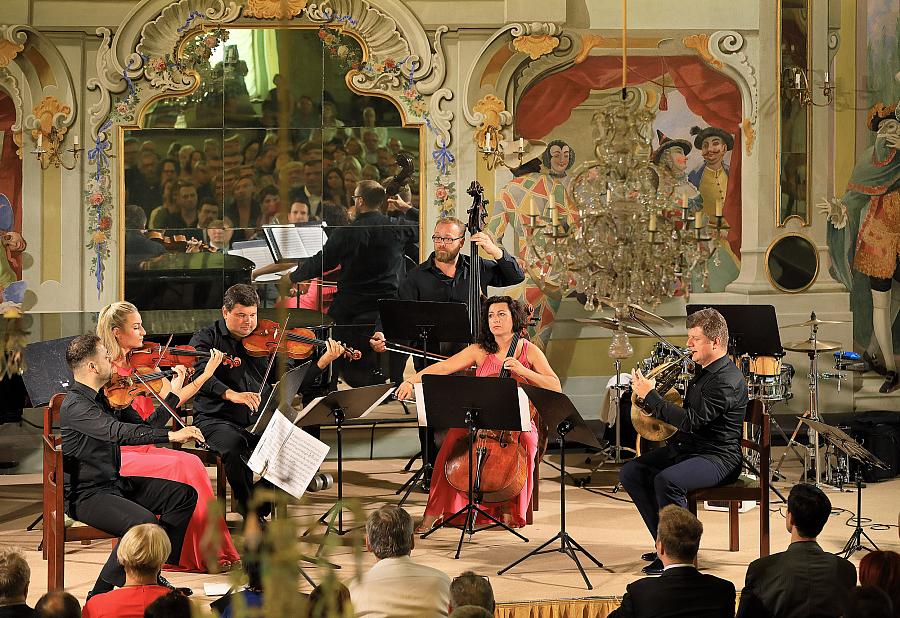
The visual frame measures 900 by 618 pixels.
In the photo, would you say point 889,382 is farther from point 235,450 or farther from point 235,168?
point 235,450

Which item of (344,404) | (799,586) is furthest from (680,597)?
(344,404)

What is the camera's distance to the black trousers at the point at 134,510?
488cm

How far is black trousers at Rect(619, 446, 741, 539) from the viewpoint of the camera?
18.4 ft

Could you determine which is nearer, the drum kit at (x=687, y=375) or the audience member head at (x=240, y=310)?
the audience member head at (x=240, y=310)

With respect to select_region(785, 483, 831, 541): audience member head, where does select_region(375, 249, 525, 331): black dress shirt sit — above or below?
above

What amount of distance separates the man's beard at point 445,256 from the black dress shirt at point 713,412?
2.15m

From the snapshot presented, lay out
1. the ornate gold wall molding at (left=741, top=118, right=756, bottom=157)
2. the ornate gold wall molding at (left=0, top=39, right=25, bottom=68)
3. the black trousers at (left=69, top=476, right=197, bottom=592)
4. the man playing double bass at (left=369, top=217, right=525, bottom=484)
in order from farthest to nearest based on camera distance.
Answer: the ornate gold wall molding at (left=741, top=118, right=756, bottom=157) → the ornate gold wall molding at (left=0, top=39, right=25, bottom=68) → the man playing double bass at (left=369, top=217, right=525, bottom=484) → the black trousers at (left=69, top=476, right=197, bottom=592)

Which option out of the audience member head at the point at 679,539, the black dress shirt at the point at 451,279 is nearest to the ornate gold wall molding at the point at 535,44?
the black dress shirt at the point at 451,279

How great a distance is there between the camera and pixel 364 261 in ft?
29.2

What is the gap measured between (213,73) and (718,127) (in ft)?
13.7

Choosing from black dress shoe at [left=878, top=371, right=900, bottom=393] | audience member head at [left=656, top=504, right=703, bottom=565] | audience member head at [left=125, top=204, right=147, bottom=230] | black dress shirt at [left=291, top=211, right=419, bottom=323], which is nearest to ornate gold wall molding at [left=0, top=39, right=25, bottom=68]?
audience member head at [left=125, top=204, right=147, bottom=230]

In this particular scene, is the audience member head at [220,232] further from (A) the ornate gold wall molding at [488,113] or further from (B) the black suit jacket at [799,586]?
(B) the black suit jacket at [799,586]

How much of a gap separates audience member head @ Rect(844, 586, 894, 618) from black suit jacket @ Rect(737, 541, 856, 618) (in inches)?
20.9

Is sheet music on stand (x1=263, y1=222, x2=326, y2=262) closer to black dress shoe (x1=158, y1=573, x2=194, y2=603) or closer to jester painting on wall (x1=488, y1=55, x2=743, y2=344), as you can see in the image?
jester painting on wall (x1=488, y1=55, x2=743, y2=344)
